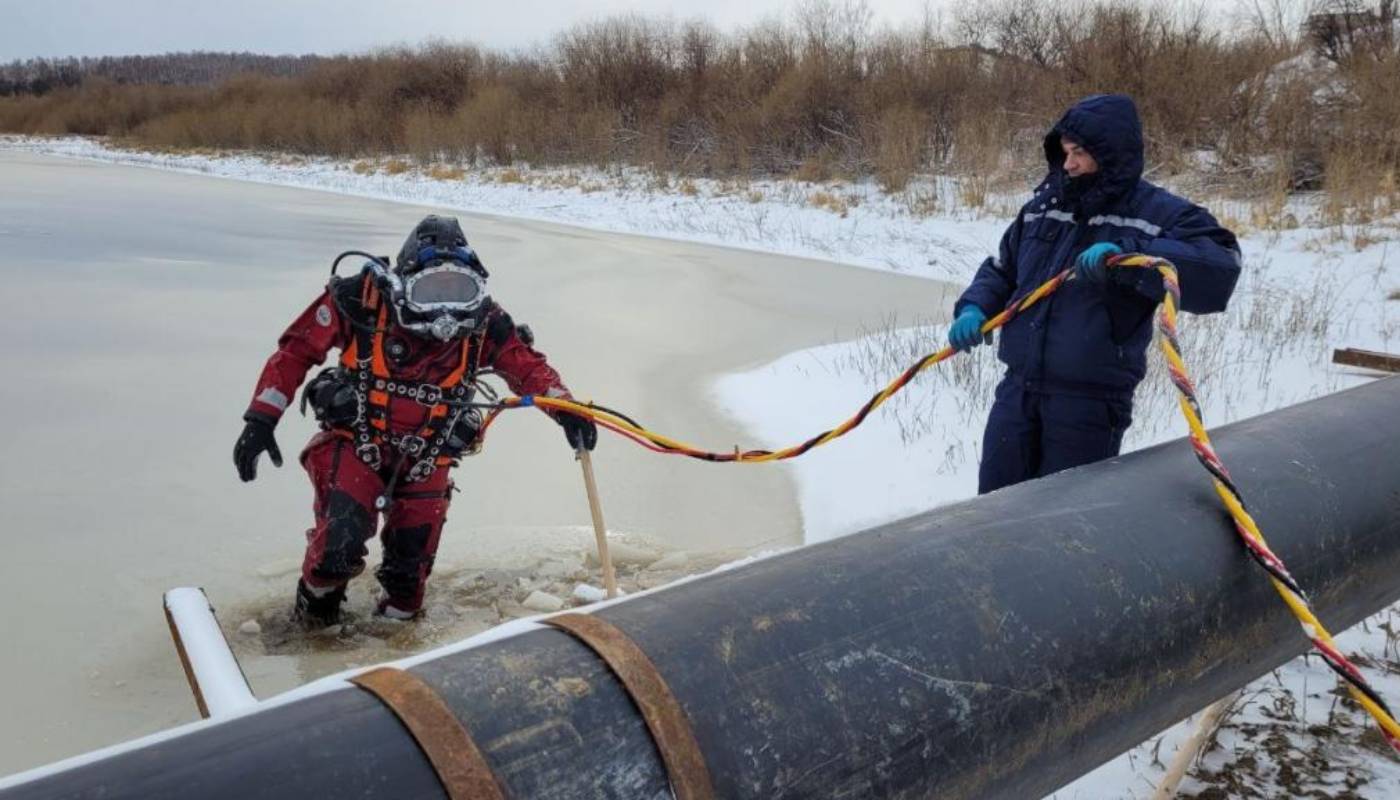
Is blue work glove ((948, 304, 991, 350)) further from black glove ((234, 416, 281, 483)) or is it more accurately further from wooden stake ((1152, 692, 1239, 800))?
black glove ((234, 416, 281, 483))

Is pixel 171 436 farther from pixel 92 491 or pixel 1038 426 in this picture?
pixel 1038 426

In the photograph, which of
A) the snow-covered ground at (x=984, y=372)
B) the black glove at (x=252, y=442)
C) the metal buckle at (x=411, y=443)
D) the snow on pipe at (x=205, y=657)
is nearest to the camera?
the snow on pipe at (x=205, y=657)

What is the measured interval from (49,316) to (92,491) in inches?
135

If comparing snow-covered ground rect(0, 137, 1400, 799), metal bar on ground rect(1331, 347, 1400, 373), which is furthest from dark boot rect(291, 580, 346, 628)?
metal bar on ground rect(1331, 347, 1400, 373)

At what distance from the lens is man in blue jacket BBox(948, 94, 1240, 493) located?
2420 mm

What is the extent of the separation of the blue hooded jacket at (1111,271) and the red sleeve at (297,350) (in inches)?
79.1

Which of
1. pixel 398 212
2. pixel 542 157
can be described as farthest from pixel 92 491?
pixel 542 157

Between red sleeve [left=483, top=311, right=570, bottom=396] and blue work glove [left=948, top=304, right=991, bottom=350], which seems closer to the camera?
blue work glove [left=948, top=304, right=991, bottom=350]

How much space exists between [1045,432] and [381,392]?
6.40 ft

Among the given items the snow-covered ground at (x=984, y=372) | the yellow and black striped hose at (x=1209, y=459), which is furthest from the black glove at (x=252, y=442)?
the snow-covered ground at (x=984, y=372)

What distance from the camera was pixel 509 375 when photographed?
3.46 m

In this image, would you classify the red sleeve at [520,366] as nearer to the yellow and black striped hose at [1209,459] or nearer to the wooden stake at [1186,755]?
the yellow and black striped hose at [1209,459]

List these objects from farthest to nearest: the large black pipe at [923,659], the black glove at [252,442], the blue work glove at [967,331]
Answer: the black glove at [252,442]
the blue work glove at [967,331]
the large black pipe at [923,659]

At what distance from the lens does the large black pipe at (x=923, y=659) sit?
98cm
